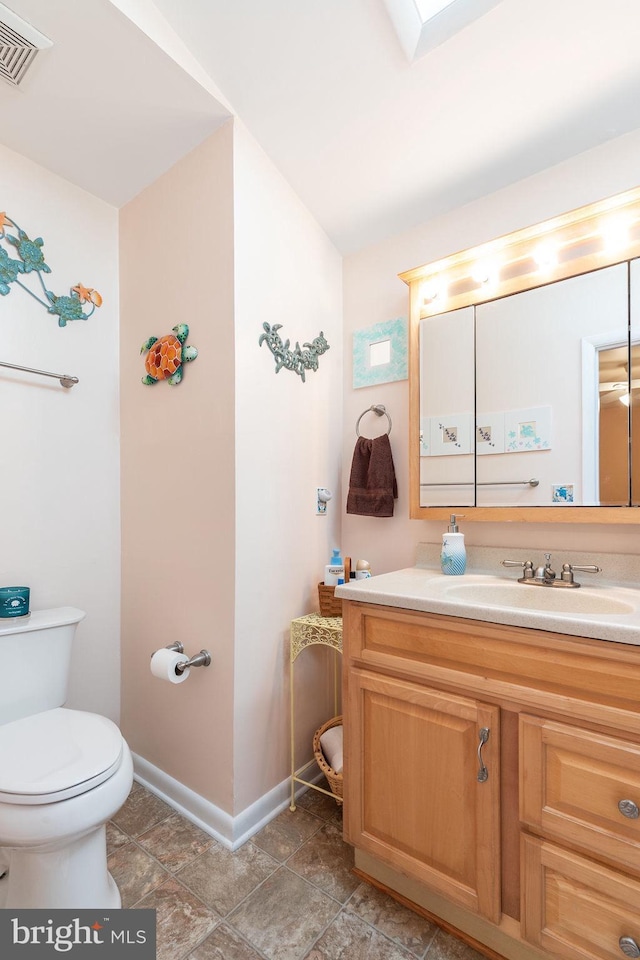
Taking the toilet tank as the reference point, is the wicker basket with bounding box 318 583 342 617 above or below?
above

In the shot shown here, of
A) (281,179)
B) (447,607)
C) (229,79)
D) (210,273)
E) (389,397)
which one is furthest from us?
(389,397)

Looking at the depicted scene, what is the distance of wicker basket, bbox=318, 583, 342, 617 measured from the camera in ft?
5.49

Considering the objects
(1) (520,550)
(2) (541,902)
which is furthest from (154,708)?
(1) (520,550)

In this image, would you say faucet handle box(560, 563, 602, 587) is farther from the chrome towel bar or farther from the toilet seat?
the chrome towel bar

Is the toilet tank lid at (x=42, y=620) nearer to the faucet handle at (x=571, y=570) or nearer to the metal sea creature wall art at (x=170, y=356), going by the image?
the metal sea creature wall art at (x=170, y=356)

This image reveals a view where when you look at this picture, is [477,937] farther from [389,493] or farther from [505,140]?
[505,140]

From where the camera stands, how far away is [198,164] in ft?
5.36

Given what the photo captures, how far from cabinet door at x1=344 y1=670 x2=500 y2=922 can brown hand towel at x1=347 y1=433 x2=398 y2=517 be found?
710 millimetres

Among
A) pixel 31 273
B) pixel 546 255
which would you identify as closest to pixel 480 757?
pixel 546 255

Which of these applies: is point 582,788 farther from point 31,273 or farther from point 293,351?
point 31,273

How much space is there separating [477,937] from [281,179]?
2.47 m

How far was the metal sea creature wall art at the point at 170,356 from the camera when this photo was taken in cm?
165

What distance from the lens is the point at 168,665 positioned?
4.78ft

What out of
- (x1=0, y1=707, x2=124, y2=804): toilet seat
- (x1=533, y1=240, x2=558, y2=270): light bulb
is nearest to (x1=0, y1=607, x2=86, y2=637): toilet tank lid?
(x1=0, y1=707, x2=124, y2=804): toilet seat
